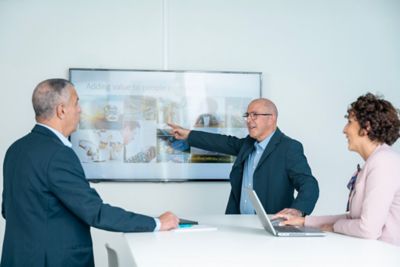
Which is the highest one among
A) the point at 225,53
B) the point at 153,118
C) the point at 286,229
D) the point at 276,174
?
the point at 225,53

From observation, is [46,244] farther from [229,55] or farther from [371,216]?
[229,55]

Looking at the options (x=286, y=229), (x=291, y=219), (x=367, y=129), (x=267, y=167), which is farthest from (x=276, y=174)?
(x=367, y=129)

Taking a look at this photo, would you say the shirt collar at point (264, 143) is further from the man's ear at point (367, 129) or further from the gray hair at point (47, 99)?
the gray hair at point (47, 99)

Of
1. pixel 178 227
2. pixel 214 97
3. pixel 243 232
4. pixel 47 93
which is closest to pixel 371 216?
pixel 243 232

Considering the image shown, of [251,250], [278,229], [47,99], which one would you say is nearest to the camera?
[251,250]

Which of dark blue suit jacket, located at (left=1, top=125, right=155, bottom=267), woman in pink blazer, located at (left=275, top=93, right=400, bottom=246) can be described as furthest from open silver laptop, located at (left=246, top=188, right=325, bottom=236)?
dark blue suit jacket, located at (left=1, top=125, right=155, bottom=267)

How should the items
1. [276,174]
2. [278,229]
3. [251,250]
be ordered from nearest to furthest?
[251,250], [278,229], [276,174]

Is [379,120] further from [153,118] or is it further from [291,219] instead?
[153,118]

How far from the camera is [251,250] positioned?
2357mm

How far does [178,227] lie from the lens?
2961 mm

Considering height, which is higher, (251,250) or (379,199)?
(379,199)

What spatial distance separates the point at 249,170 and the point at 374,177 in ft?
5.03

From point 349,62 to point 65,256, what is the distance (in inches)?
132

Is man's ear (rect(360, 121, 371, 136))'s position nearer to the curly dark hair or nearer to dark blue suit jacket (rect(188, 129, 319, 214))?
the curly dark hair
